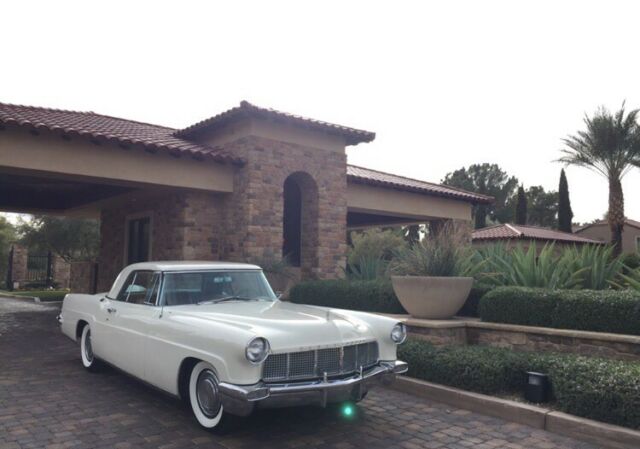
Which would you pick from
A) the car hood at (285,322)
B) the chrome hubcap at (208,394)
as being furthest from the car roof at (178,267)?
the chrome hubcap at (208,394)

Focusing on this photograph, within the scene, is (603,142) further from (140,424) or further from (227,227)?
(140,424)

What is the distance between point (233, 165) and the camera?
36.7ft

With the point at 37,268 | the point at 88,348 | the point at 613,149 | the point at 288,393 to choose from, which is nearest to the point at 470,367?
the point at 288,393

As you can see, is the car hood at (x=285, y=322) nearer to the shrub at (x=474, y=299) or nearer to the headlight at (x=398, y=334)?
the headlight at (x=398, y=334)

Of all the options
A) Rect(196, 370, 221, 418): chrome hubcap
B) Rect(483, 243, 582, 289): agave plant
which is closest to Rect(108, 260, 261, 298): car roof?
Rect(196, 370, 221, 418): chrome hubcap

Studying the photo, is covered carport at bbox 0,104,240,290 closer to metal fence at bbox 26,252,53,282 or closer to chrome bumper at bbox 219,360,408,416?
chrome bumper at bbox 219,360,408,416

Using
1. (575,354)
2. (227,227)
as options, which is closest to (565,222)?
(227,227)

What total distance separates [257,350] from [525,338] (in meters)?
4.12

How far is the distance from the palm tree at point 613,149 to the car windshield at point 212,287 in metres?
22.9

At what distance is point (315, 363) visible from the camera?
4090mm

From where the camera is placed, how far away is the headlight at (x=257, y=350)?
377 cm

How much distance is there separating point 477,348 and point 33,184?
12093 mm

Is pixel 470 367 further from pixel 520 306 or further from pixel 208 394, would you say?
pixel 208 394

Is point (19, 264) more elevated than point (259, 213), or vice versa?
point (259, 213)
